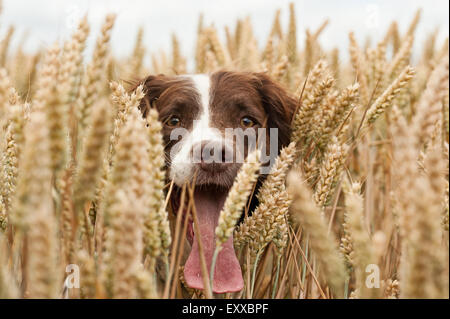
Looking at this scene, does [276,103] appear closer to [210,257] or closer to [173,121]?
[173,121]

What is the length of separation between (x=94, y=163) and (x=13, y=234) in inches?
37.5

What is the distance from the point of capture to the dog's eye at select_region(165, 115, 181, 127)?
273cm

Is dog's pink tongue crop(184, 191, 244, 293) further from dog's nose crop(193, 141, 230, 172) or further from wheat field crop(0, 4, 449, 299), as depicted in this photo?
dog's nose crop(193, 141, 230, 172)

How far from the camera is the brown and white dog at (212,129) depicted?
6.99ft

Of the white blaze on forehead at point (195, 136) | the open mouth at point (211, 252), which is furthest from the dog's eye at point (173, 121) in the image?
the open mouth at point (211, 252)

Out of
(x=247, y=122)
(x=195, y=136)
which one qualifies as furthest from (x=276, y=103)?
(x=195, y=136)

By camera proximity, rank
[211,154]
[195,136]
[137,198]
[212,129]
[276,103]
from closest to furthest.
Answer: [137,198] → [211,154] → [195,136] → [212,129] → [276,103]

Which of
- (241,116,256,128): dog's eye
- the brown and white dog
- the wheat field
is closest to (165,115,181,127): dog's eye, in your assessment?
the brown and white dog

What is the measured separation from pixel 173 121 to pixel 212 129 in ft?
1.05

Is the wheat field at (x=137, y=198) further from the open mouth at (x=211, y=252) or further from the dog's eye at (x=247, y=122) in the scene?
the dog's eye at (x=247, y=122)

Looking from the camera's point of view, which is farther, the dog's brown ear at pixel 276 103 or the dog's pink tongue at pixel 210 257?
the dog's brown ear at pixel 276 103

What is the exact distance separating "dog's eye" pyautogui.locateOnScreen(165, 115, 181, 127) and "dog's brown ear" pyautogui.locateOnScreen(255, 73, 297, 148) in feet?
1.89

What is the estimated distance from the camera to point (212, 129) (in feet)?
8.32

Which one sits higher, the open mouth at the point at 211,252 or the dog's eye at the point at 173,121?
the dog's eye at the point at 173,121
